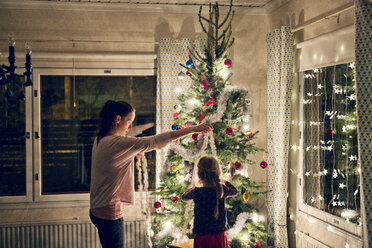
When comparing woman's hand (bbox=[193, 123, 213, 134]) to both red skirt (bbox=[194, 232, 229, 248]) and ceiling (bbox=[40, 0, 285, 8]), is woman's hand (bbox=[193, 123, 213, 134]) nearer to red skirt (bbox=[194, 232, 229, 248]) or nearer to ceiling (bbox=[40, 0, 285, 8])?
red skirt (bbox=[194, 232, 229, 248])

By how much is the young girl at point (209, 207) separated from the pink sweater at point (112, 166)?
61 centimetres

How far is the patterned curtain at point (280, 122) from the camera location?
3.69m

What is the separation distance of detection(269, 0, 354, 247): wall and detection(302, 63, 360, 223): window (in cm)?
15

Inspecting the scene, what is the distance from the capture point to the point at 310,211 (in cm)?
360

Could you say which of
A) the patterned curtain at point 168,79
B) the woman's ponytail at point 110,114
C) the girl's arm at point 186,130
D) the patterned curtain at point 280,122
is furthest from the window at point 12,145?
the patterned curtain at point 280,122

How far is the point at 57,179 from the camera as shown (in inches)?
173

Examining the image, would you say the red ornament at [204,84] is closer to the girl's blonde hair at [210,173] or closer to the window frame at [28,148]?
the girl's blonde hair at [210,173]

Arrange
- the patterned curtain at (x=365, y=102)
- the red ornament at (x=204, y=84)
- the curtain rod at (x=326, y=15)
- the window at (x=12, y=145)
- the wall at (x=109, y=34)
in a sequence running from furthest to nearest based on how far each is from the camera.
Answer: the window at (x=12, y=145) < the wall at (x=109, y=34) < the red ornament at (x=204, y=84) < the curtain rod at (x=326, y=15) < the patterned curtain at (x=365, y=102)

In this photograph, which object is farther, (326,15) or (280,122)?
(280,122)

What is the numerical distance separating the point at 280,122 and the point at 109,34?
2268 millimetres

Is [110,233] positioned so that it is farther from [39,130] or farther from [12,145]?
[12,145]

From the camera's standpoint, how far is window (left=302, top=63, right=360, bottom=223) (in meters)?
2.98

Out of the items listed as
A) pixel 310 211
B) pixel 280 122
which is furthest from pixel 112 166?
pixel 310 211

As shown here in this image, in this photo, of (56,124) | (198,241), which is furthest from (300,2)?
(56,124)
